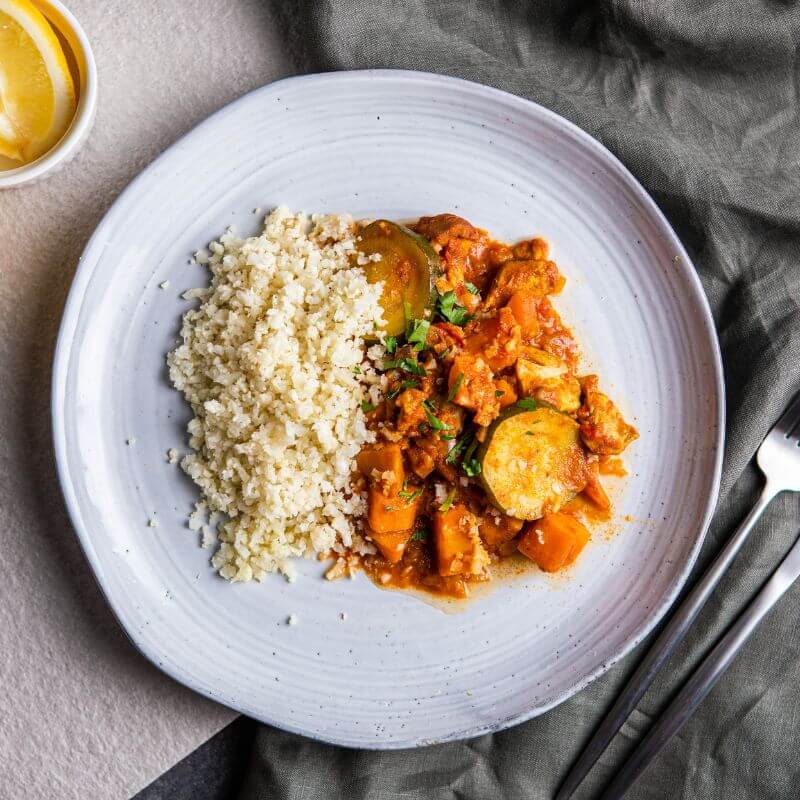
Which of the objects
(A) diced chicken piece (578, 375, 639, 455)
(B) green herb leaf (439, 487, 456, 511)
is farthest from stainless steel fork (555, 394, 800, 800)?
(B) green herb leaf (439, 487, 456, 511)

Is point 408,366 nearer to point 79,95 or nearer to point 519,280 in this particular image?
point 519,280

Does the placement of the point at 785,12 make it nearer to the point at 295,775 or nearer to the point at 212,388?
the point at 212,388

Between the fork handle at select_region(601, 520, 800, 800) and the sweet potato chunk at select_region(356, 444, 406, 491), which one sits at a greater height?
the sweet potato chunk at select_region(356, 444, 406, 491)

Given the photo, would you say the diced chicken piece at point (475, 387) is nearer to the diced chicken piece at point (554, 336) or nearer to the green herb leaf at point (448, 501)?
the green herb leaf at point (448, 501)

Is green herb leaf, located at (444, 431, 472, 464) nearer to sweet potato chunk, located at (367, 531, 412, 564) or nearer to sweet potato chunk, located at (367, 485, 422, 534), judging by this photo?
sweet potato chunk, located at (367, 485, 422, 534)

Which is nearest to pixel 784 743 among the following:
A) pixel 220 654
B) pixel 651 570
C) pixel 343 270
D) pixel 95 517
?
pixel 651 570

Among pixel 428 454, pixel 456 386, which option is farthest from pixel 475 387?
pixel 428 454
